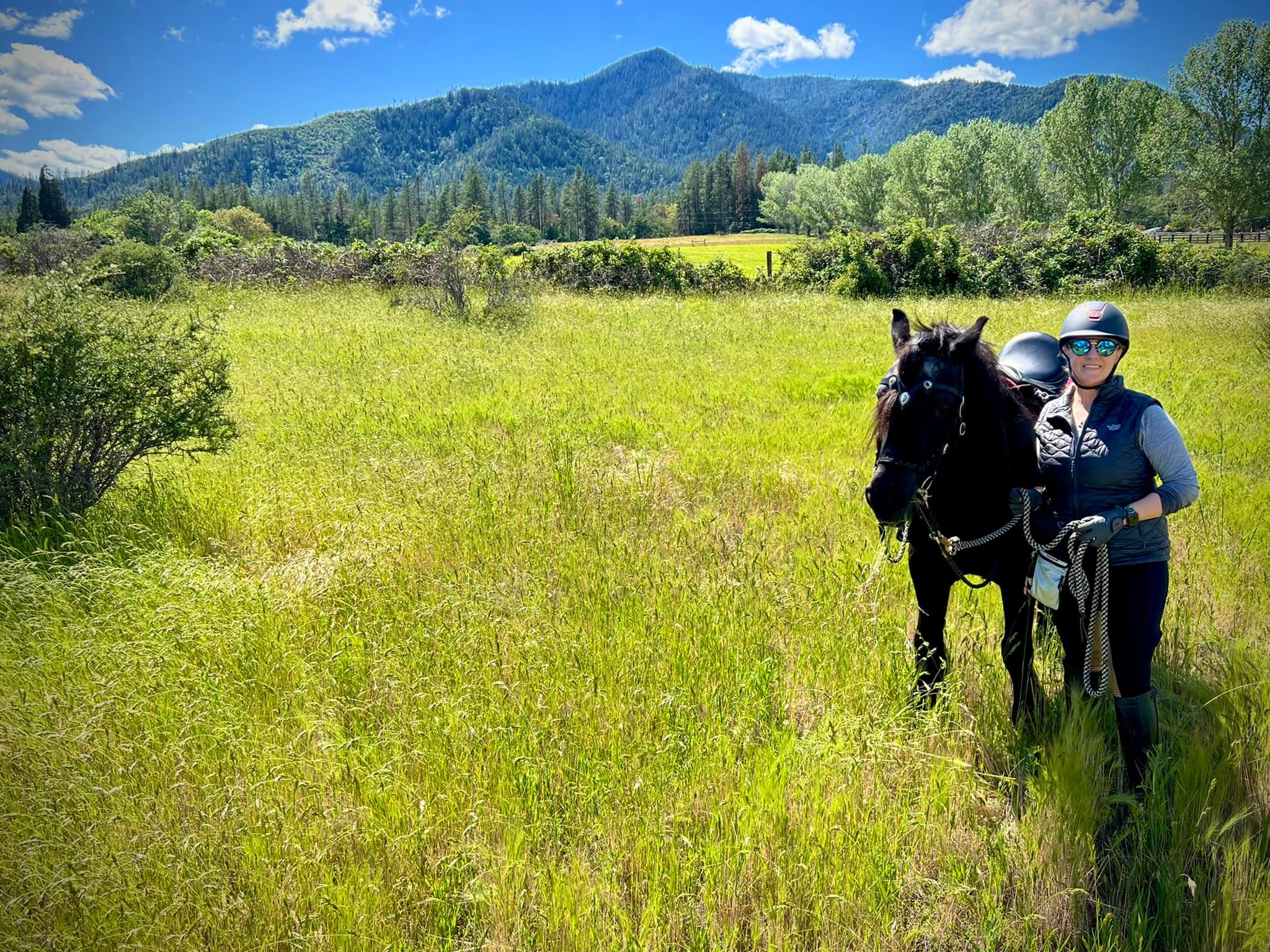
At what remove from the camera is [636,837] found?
8.93 feet

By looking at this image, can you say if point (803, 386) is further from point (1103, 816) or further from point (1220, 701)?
point (1103, 816)

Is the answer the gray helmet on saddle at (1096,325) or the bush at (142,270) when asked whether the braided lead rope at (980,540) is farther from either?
the bush at (142,270)

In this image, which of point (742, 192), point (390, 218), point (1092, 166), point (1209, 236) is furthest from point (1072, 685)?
point (390, 218)

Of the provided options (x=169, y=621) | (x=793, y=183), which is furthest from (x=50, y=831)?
(x=793, y=183)

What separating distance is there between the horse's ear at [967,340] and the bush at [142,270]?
2253cm

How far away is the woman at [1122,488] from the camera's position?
267cm

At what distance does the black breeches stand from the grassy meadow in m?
0.43

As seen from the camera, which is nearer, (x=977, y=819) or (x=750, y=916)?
(x=750, y=916)

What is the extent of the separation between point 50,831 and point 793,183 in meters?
118

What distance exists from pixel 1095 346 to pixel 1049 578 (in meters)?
1.04

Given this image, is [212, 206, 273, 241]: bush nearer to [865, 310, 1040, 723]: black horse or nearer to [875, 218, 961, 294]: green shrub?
[875, 218, 961, 294]: green shrub

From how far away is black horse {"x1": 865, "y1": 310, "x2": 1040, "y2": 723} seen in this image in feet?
9.41

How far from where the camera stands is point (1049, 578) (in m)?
2.91

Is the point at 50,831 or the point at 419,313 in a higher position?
the point at 419,313
